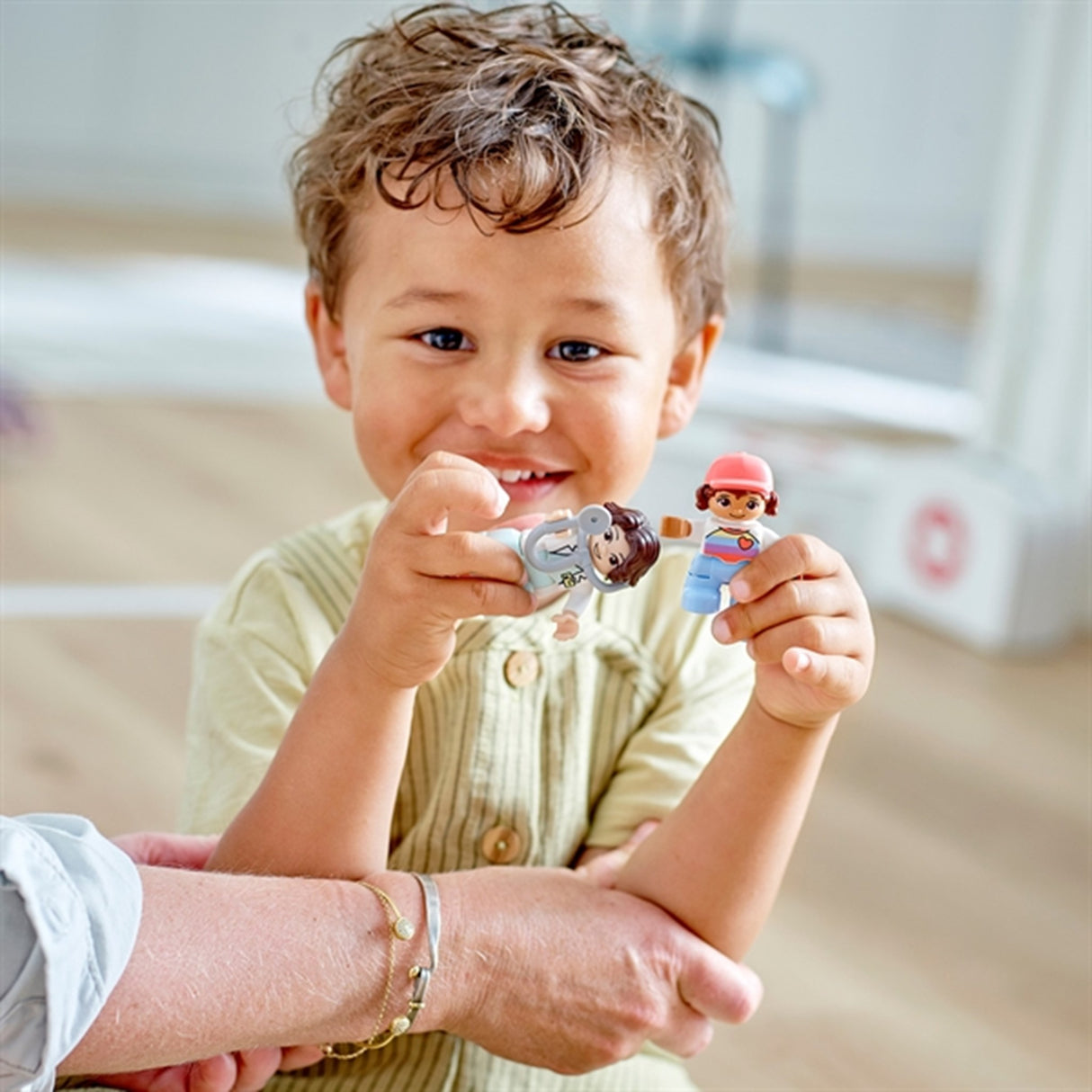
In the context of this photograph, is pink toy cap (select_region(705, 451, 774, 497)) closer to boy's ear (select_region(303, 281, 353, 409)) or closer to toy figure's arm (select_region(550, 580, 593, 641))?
toy figure's arm (select_region(550, 580, 593, 641))

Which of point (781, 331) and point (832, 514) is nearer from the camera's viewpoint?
point (832, 514)

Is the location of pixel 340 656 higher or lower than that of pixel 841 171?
lower

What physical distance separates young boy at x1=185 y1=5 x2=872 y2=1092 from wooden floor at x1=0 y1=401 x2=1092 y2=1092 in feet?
1.31

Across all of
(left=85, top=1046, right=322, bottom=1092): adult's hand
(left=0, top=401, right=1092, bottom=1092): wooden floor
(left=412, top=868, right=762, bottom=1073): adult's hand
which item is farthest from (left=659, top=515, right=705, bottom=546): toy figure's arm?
(left=0, top=401, right=1092, bottom=1092): wooden floor

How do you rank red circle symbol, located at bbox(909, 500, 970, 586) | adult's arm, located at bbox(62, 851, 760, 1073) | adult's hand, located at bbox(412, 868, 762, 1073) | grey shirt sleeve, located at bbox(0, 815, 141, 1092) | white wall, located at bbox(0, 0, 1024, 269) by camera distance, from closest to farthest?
grey shirt sleeve, located at bbox(0, 815, 141, 1092) → adult's arm, located at bbox(62, 851, 760, 1073) → adult's hand, located at bbox(412, 868, 762, 1073) → red circle symbol, located at bbox(909, 500, 970, 586) → white wall, located at bbox(0, 0, 1024, 269)

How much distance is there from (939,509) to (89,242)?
9.04ft

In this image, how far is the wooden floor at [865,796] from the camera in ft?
4.57

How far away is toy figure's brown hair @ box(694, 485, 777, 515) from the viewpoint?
789 mm

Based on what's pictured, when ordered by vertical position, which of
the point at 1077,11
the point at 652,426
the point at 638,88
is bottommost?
the point at 652,426

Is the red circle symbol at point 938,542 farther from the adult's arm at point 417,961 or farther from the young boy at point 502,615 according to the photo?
the adult's arm at point 417,961

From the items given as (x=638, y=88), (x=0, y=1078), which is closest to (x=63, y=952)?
(x=0, y=1078)

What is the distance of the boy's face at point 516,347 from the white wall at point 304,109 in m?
2.23

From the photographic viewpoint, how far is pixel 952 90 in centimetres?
376

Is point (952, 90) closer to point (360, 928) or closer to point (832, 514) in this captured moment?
point (832, 514)
